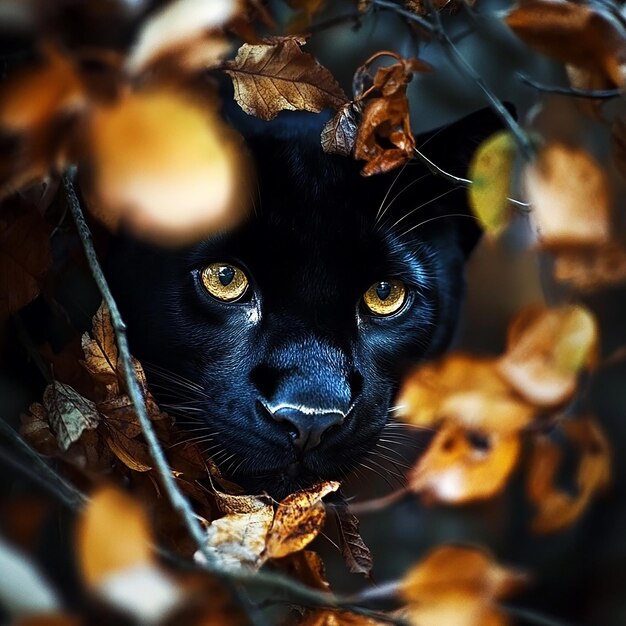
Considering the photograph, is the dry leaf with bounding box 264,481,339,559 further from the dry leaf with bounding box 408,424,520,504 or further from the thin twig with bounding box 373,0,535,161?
the thin twig with bounding box 373,0,535,161

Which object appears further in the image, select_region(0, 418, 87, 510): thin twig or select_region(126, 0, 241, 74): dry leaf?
select_region(0, 418, 87, 510): thin twig

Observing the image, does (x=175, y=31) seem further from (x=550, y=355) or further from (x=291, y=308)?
(x=291, y=308)

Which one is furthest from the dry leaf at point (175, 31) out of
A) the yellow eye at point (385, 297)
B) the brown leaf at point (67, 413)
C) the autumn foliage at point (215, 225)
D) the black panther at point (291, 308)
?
the yellow eye at point (385, 297)

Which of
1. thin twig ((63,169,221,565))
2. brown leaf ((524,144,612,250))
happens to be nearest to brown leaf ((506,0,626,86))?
brown leaf ((524,144,612,250))

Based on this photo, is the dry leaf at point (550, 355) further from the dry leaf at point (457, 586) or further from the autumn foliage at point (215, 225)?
the dry leaf at point (457, 586)

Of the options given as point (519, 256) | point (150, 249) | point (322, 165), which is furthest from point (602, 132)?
point (150, 249)

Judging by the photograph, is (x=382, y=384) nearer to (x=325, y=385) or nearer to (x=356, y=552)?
(x=325, y=385)
